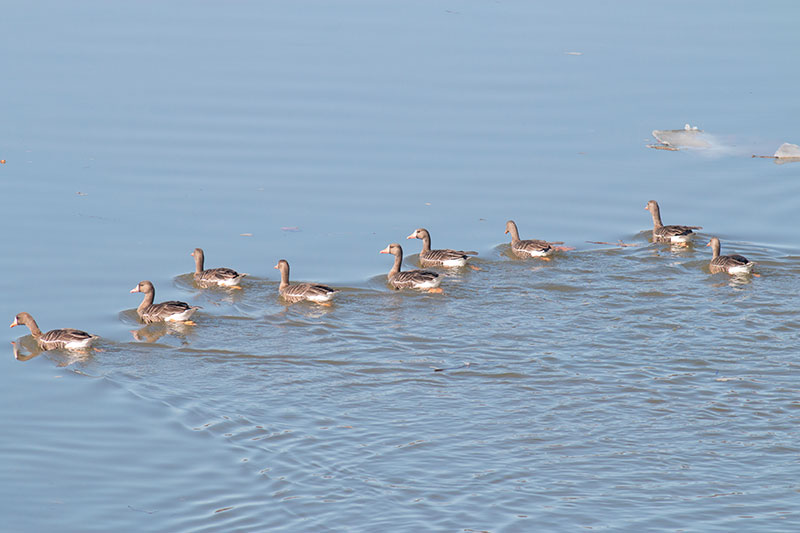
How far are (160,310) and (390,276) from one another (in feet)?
10.4

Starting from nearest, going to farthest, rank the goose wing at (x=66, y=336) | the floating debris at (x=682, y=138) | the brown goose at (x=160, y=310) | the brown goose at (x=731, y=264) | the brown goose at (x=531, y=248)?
the goose wing at (x=66, y=336) → the brown goose at (x=160, y=310) → the brown goose at (x=731, y=264) → the brown goose at (x=531, y=248) → the floating debris at (x=682, y=138)

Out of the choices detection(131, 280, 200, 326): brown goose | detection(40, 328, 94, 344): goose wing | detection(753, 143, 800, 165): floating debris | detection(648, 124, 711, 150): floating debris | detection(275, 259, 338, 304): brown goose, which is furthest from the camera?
detection(648, 124, 711, 150): floating debris

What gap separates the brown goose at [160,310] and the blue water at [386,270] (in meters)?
0.17

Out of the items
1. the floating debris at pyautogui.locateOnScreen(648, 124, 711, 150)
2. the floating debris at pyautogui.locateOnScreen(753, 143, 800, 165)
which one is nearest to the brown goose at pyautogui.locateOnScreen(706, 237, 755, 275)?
the floating debris at pyautogui.locateOnScreen(753, 143, 800, 165)

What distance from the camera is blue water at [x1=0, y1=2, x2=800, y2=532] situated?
9578 mm

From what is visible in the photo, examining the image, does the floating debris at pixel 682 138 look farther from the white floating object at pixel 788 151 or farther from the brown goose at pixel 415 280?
the brown goose at pixel 415 280

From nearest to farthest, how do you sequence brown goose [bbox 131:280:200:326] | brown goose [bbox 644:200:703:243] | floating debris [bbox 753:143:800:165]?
1. brown goose [bbox 131:280:200:326]
2. brown goose [bbox 644:200:703:243]
3. floating debris [bbox 753:143:800:165]

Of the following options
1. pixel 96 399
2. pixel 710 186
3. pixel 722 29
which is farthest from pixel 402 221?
pixel 722 29

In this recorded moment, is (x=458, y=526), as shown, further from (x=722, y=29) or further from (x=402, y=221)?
(x=722, y=29)

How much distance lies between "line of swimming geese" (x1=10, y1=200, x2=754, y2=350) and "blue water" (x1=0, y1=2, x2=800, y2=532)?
18cm

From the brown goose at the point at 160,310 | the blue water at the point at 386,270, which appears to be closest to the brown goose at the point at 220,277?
the blue water at the point at 386,270

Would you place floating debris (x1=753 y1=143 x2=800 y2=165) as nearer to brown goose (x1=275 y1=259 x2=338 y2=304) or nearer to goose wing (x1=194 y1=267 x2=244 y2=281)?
brown goose (x1=275 y1=259 x2=338 y2=304)

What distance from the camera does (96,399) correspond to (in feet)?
37.2

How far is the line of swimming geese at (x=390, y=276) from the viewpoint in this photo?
12703 mm
